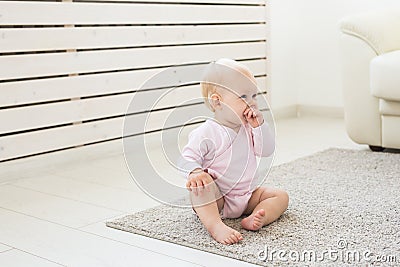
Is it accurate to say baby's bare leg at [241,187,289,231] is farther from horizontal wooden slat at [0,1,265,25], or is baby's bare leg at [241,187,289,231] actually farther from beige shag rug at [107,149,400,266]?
horizontal wooden slat at [0,1,265,25]

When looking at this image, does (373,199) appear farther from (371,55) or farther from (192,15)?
(192,15)

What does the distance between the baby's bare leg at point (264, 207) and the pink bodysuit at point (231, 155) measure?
0.02 metres

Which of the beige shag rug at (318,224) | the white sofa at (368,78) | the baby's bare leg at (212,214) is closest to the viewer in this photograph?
the beige shag rug at (318,224)

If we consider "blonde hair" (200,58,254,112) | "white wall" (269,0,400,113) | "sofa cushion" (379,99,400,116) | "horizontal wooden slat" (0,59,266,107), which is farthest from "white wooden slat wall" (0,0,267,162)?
"sofa cushion" (379,99,400,116)

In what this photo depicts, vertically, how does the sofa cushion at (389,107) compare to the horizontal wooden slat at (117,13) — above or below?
below

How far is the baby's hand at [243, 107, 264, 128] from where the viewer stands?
4.93ft

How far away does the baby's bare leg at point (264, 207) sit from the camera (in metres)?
1.47

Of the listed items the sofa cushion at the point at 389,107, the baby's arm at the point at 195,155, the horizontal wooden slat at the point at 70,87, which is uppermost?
the horizontal wooden slat at the point at 70,87

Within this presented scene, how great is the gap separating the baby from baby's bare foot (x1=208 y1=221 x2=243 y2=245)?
31 mm

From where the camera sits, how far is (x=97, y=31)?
249 centimetres

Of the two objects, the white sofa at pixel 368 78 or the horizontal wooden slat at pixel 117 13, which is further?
the white sofa at pixel 368 78

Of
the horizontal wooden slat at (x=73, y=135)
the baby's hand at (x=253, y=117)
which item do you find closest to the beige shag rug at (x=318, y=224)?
the baby's hand at (x=253, y=117)

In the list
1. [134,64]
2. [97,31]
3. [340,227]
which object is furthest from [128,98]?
[340,227]

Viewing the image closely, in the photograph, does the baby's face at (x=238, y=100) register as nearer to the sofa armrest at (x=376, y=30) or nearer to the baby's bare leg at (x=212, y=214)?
the baby's bare leg at (x=212, y=214)
